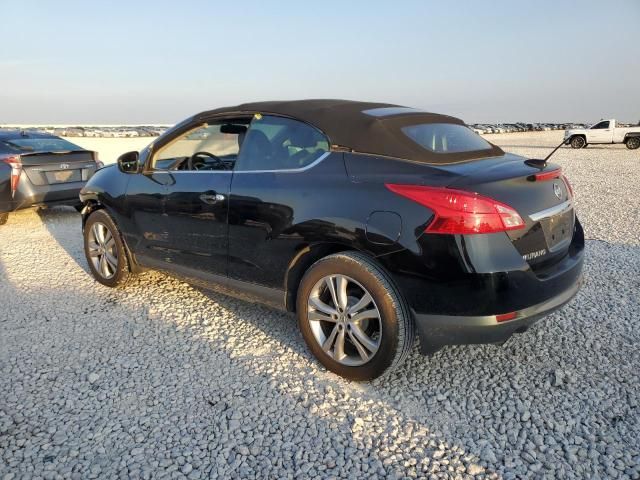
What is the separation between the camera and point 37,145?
7.90 meters

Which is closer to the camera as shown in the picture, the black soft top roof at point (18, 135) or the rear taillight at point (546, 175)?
the rear taillight at point (546, 175)

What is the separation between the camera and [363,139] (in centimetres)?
300

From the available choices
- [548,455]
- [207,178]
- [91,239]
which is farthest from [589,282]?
[91,239]

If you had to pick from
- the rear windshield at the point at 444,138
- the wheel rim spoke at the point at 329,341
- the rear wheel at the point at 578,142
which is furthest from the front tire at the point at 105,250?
the rear wheel at the point at 578,142

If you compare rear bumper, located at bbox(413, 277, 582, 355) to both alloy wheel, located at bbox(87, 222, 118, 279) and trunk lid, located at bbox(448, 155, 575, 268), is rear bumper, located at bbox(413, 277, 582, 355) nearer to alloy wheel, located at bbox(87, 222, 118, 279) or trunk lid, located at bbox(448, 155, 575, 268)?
trunk lid, located at bbox(448, 155, 575, 268)

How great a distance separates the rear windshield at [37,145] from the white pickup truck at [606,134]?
Result: 2552 centimetres

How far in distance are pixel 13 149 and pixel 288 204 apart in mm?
6378

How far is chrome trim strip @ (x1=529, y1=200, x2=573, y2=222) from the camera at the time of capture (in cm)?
271

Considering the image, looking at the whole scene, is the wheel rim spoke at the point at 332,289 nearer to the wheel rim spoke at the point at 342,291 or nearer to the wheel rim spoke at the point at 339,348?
the wheel rim spoke at the point at 342,291

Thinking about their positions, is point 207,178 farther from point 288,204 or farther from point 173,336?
point 173,336

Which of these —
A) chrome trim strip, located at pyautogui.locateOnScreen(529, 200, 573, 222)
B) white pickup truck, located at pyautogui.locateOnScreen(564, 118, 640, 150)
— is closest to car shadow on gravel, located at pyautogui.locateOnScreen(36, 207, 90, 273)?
chrome trim strip, located at pyautogui.locateOnScreen(529, 200, 573, 222)

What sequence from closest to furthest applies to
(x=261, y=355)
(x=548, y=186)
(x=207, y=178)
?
(x=548, y=186) → (x=261, y=355) → (x=207, y=178)

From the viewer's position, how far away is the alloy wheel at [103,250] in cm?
472

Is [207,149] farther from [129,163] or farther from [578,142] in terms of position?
[578,142]
